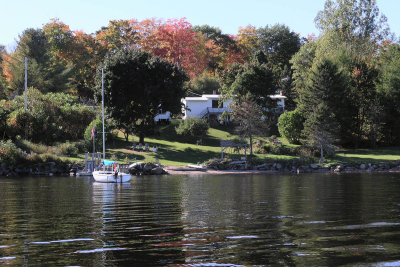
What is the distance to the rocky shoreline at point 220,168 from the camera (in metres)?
57.9

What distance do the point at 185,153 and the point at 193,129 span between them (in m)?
8.32

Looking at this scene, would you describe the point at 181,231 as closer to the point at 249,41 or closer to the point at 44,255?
the point at 44,255

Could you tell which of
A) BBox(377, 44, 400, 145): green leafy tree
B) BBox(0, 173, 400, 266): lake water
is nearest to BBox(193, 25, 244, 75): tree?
BBox(377, 44, 400, 145): green leafy tree

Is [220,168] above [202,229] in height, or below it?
above

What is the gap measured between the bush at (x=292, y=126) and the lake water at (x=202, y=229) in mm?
41539

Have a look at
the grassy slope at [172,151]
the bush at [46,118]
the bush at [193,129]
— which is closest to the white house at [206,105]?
the grassy slope at [172,151]

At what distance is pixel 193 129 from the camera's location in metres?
75.8

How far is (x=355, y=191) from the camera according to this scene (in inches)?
1395

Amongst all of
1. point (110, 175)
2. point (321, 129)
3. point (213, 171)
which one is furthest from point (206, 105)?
point (110, 175)

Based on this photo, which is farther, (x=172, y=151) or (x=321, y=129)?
(x=172, y=151)

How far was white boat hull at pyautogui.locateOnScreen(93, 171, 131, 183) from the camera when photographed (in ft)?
158

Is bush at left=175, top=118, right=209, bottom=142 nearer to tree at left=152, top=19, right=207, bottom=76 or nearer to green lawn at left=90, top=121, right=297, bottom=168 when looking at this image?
green lawn at left=90, top=121, right=297, bottom=168

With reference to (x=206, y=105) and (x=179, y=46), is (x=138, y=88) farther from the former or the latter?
(x=179, y=46)

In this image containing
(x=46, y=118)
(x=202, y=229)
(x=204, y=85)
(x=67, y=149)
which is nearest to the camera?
(x=202, y=229)
